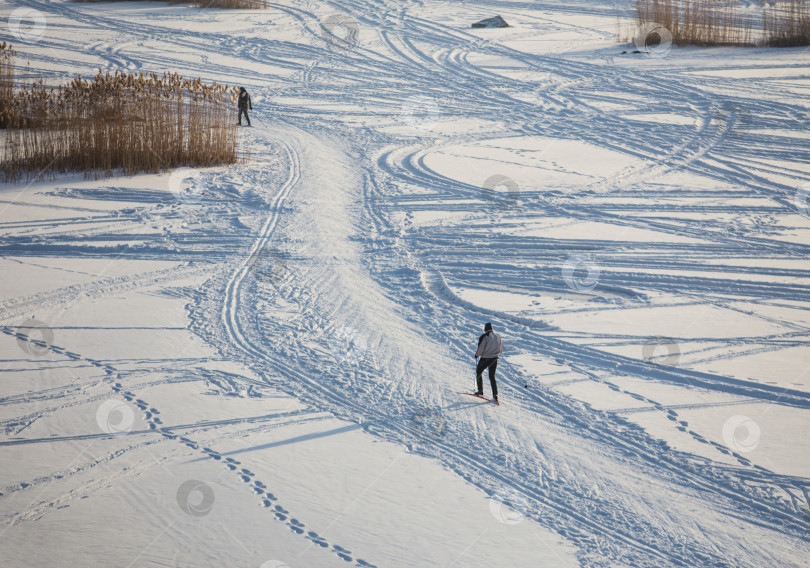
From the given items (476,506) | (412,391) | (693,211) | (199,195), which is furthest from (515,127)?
(476,506)

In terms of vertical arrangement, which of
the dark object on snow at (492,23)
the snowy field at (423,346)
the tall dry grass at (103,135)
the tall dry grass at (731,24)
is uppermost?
the dark object on snow at (492,23)

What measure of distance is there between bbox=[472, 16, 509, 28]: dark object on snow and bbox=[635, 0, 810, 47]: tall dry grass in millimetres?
5539

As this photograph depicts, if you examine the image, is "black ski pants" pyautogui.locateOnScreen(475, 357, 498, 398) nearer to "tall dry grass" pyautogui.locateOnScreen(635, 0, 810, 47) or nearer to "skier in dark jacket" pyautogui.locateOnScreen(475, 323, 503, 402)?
"skier in dark jacket" pyautogui.locateOnScreen(475, 323, 503, 402)

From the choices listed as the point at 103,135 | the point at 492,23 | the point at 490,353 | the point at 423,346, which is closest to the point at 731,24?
the point at 492,23

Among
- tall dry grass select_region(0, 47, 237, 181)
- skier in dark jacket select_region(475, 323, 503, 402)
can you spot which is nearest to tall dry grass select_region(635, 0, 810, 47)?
tall dry grass select_region(0, 47, 237, 181)

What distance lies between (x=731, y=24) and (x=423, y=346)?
23472 mm

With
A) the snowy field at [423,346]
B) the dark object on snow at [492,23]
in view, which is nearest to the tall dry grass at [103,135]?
the snowy field at [423,346]

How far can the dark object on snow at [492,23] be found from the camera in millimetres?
29562

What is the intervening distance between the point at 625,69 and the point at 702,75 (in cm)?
247

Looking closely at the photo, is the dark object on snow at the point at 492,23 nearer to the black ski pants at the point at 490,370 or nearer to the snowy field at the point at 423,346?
the snowy field at the point at 423,346

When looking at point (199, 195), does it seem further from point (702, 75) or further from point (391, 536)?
point (702, 75)

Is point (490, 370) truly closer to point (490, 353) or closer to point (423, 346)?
point (490, 353)

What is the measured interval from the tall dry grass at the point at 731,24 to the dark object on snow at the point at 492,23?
554 centimetres

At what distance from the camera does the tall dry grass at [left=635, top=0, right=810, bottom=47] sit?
78.2ft
